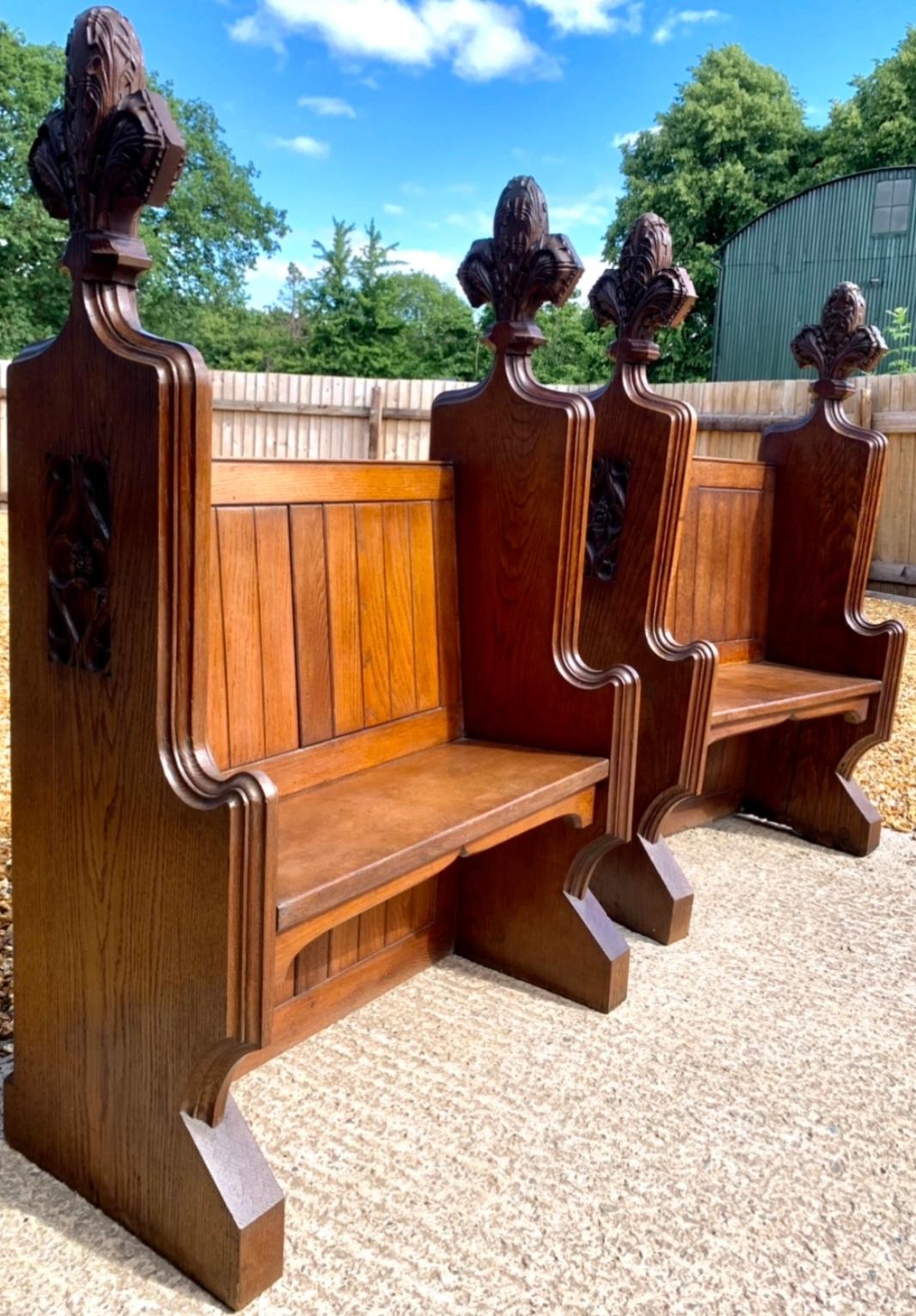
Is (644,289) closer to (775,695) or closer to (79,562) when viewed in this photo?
(775,695)

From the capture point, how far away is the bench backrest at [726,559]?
3.19 m

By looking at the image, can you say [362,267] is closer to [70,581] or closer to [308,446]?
[308,446]

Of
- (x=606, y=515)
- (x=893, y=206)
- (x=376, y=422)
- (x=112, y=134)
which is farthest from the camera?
(x=893, y=206)

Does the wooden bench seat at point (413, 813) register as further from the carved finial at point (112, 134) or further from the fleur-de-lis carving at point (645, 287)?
the fleur-de-lis carving at point (645, 287)

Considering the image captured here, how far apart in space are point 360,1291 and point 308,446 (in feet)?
33.6

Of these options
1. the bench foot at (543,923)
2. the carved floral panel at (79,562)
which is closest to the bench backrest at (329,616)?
the carved floral panel at (79,562)

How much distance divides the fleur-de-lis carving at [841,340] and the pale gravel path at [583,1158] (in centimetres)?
182

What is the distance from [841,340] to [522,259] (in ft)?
5.22

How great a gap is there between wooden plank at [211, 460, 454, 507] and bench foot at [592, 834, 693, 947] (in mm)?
1079

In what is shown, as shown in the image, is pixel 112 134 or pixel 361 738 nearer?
pixel 112 134

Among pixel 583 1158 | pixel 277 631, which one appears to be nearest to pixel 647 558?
pixel 277 631

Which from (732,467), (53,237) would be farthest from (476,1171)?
(53,237)

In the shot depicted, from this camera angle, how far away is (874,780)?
4.25 meters

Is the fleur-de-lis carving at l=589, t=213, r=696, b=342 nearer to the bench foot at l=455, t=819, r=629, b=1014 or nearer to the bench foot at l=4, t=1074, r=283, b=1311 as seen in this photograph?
the bench foot at l=455, t=819, r=629, b=1014
